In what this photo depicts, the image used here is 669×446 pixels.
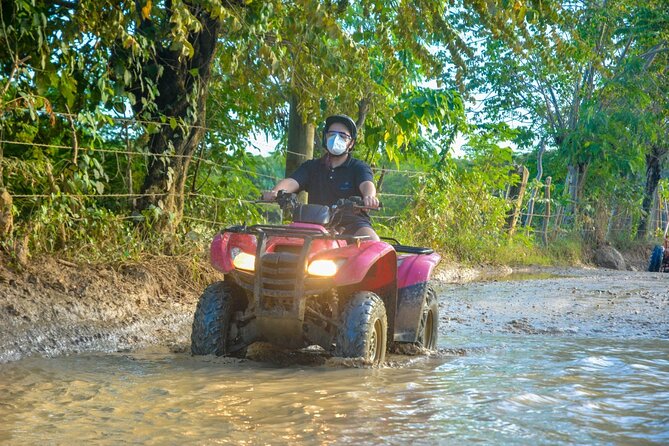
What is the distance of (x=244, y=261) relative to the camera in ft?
19.6

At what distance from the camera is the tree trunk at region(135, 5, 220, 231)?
28.8 feet

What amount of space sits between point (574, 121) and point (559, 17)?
17.7 metres

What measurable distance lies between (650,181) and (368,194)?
81.1ft

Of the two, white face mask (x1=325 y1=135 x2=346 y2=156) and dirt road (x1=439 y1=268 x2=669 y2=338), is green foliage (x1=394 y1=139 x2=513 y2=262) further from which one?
white face mask (x1=325 y1=135 x2=346 y2=156)

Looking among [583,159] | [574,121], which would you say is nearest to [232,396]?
[583,159]

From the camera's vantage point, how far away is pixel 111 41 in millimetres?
7582

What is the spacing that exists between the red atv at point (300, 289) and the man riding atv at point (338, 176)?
0.34 m

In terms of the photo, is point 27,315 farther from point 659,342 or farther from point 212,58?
point 659,342

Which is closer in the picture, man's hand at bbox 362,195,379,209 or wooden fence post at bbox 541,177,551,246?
man's hand at bbox 362,195,379,209

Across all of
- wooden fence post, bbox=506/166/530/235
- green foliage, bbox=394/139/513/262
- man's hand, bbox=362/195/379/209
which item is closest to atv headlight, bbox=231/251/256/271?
man's hand, bbox=362/195/379/209

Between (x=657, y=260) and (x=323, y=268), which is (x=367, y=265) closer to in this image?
(x=323, y=268)

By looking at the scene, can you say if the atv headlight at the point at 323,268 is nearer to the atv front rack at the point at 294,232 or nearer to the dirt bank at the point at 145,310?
the atv front rack at the point at 294,232

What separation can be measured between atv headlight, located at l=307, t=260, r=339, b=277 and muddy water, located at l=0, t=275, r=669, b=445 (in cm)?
61

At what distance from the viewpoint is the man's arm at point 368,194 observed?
20.0 feet
